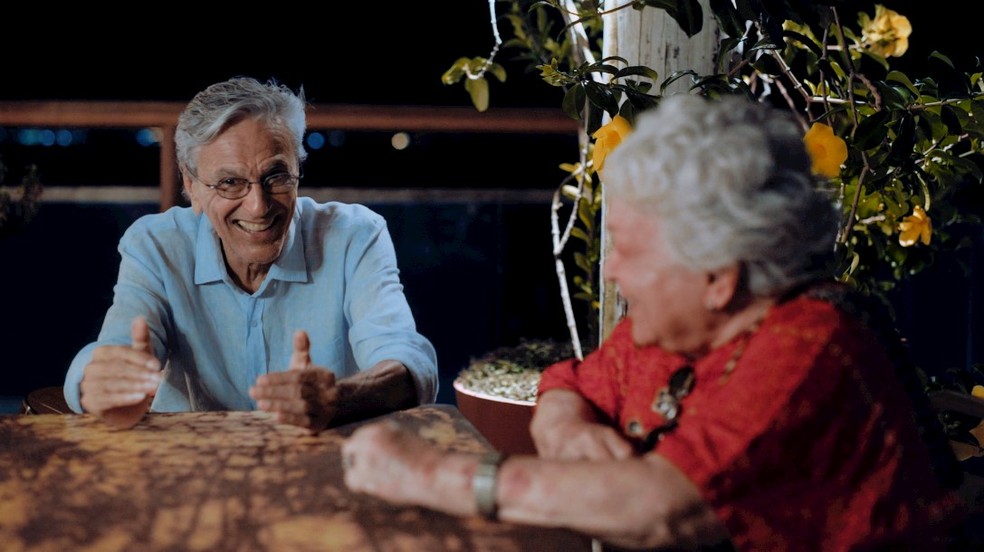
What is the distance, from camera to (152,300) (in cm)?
216

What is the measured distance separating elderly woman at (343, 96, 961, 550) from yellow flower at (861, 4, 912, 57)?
170 centimetres

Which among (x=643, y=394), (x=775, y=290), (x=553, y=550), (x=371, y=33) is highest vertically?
(x=371, y=33)

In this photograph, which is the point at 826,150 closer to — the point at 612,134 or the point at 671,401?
the point at 612,134

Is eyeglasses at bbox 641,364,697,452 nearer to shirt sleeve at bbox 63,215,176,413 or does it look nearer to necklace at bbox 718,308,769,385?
necklace at bbox 718,308,769,385

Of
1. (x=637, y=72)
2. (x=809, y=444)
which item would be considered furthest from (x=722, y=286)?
(x=637, y=72)

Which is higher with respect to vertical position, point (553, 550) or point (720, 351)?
point (720, 351)

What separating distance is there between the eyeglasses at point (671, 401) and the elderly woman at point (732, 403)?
0.07 meters

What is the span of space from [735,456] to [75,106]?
2240 mm

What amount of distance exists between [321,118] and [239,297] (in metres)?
0.71

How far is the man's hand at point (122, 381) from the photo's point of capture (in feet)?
5.08

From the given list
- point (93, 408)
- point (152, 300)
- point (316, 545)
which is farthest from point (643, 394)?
point (152, 300)

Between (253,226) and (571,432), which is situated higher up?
(253,226)

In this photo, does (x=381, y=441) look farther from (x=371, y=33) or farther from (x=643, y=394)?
(x=371, y=33)

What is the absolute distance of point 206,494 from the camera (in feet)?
3.99
